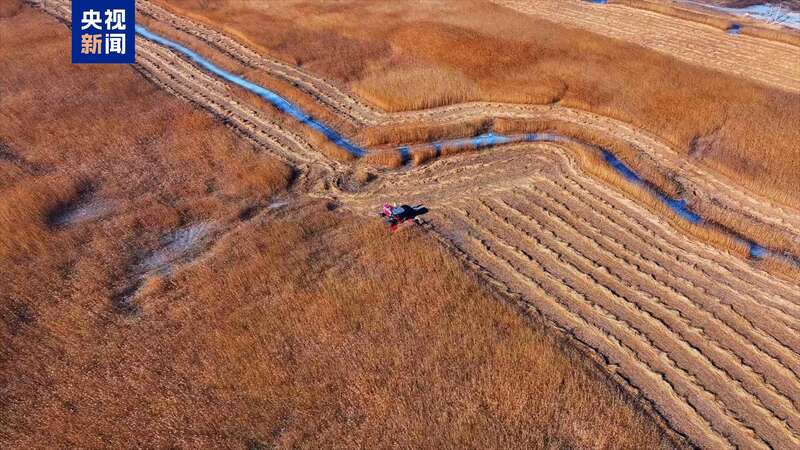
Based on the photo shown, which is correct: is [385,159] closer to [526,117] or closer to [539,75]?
[526,117]

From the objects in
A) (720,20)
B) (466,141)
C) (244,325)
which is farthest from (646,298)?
(720,20)

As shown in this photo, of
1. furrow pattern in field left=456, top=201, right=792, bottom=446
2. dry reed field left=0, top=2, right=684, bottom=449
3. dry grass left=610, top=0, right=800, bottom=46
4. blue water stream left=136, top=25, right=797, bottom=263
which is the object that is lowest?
dry reed field left=0, top=2, right=684, bottom=449

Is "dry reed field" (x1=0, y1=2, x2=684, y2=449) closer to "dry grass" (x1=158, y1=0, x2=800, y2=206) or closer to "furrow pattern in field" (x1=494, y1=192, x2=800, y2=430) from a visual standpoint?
"furrow pattern in field" (x1=494, y1=192, x2=800, y2=430)

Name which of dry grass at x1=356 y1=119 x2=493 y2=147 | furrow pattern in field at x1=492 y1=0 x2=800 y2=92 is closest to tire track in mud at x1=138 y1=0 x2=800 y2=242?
dry grass at x1=356 y1=119 x2=493 y2=147

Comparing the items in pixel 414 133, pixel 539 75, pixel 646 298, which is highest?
pixel 539 75

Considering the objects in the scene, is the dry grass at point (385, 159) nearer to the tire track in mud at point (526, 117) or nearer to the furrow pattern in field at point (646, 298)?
the tire track in mud at point (526, 117)
